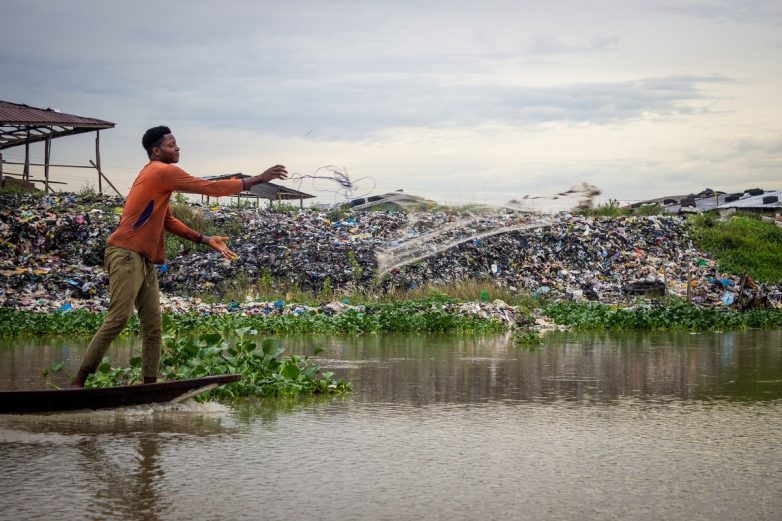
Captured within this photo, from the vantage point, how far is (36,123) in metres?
26.7

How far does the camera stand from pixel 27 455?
582 centimetres

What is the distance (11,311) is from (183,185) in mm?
11497

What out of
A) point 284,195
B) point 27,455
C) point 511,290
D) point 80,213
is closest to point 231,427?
point 27,455

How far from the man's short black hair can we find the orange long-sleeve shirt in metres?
0.26

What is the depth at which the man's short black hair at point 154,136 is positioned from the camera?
24.9 feet

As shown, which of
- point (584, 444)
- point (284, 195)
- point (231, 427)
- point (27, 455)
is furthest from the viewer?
point (284, 195)

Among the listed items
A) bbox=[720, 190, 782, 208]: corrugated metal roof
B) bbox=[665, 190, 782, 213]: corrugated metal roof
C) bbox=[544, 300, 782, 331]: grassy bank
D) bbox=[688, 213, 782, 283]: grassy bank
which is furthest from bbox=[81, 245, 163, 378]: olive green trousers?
bbox=[720, 190, 782, 208]: corrugated metal roof

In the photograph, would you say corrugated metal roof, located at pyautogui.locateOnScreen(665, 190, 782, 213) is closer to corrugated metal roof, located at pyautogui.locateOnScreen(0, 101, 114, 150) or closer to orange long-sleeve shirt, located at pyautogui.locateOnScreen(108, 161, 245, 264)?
corrugated metal roof, located at pyautogui.locateOnScreen(0, 101, 114, 150)

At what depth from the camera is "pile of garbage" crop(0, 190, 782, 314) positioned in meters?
22.5

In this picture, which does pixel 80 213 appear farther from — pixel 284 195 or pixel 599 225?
pixel 599 225

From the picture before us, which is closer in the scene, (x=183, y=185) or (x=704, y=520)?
(x=704, y=520)

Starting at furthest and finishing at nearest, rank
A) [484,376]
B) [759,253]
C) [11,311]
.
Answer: [759,253] < [11,311] < [484,376]

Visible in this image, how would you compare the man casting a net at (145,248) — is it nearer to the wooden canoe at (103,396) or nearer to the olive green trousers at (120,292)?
the olive green trousers at (120,292)

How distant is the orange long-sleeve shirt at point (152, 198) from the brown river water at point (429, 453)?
1.30 meters
